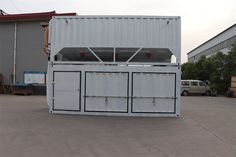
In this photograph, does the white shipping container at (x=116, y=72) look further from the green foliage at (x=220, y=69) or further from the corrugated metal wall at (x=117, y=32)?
the green foliage at (x=220, y=69)

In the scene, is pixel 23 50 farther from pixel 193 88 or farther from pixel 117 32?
pixel 117 32

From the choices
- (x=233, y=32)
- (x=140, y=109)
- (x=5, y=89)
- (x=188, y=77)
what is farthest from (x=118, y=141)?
(x=233, y=32)

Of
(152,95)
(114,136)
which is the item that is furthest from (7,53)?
(114,136)

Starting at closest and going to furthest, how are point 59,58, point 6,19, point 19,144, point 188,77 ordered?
point 19,144 < point 59,58 < point 6,19 < point 188,77

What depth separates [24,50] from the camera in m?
36.7

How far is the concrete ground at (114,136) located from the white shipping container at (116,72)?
113 cm

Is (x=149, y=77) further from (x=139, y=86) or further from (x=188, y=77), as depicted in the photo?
(x=188, y=77)

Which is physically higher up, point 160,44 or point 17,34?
point 17,34

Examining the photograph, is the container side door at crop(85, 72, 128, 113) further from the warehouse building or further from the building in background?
the warehouse building

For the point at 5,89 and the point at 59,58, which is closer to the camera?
the point at 59,58

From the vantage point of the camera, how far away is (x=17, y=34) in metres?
37.1

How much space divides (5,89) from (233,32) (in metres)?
41.5

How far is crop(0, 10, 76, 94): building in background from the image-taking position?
119 feet

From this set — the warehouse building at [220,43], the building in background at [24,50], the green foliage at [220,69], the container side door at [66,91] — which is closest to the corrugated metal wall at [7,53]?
the building in background at [24,50]
